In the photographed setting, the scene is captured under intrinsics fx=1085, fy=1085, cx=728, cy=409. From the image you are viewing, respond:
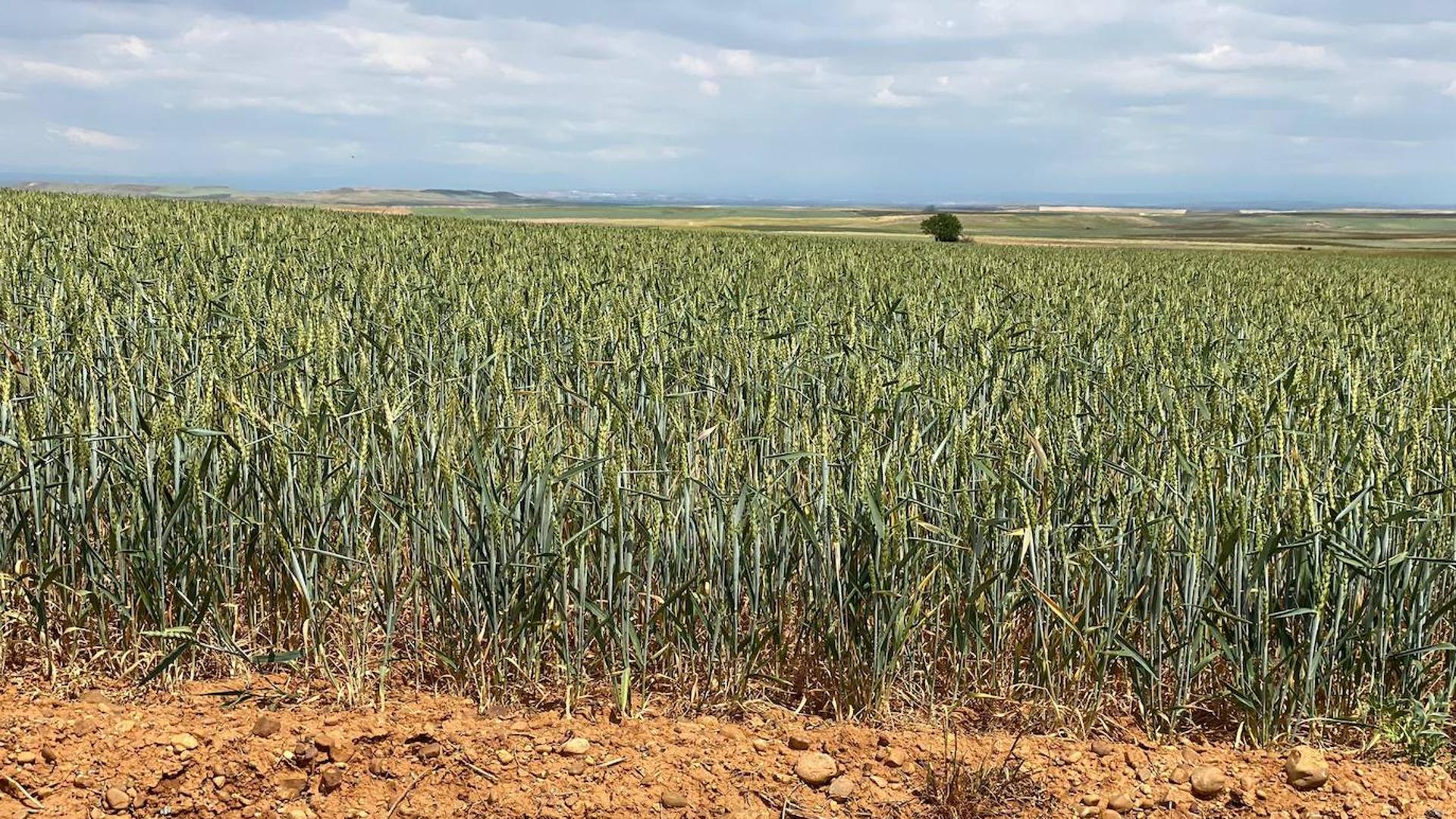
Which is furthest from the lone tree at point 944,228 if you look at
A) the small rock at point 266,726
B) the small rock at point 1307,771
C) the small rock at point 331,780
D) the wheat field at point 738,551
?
the small rock at point 331,780

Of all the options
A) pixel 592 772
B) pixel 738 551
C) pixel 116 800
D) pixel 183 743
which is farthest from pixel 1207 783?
pixel 116 800

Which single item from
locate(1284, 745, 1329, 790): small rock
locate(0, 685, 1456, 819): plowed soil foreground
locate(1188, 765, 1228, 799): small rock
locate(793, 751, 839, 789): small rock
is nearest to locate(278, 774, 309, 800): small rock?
locate(0, 685, 1456, 819): plowed soil foreground

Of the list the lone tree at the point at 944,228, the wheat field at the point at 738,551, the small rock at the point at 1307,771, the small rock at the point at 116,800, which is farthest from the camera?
the lone tree at the point at 944,228

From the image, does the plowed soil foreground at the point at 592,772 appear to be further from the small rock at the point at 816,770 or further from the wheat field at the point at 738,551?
the wheat field at the point at 738,551

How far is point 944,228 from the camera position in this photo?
5912 cm

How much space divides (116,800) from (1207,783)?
284 cm

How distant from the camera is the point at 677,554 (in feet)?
11.1

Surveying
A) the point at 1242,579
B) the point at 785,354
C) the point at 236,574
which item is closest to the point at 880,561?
the point at 1242,579

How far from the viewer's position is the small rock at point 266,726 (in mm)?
2988

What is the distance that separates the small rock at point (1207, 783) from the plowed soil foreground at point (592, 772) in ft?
0.04

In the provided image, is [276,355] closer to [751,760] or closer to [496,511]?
[496,511]

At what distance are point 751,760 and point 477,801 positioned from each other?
0.73 m

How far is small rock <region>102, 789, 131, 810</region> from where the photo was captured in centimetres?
277

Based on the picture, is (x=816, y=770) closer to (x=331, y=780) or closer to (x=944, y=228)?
(x=331, y=780)
